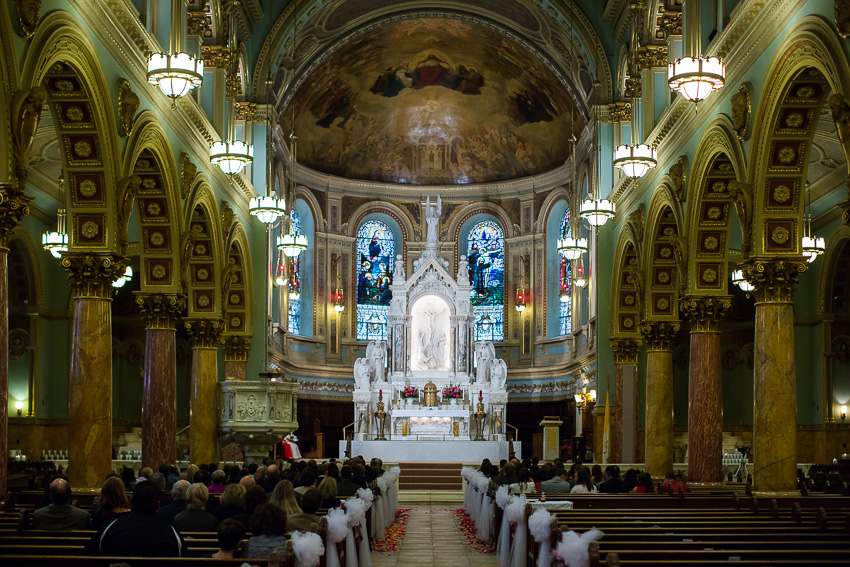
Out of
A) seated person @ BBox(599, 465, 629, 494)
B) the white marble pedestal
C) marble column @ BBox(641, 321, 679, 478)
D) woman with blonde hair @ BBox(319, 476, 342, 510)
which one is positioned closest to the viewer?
woman with blonde hair @ BBox(319, 476, 342, 510)

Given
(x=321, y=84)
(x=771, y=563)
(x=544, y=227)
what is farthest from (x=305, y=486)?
(x=544, y=227)

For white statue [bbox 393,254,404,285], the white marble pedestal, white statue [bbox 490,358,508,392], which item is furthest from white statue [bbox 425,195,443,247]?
the white marble pedestal

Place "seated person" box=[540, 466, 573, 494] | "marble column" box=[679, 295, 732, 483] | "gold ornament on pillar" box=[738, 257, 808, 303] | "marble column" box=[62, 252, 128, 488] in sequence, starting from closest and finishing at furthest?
"seated person" box=[540, 466, 573, 494], "marble column" box=[62, 252, 128, 488], "gold ornament on pillar" box=[738, 257, 808, 303], "marble column" box=[679, 295, 732, 483]

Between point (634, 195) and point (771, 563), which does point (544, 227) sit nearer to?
point (634, 195)

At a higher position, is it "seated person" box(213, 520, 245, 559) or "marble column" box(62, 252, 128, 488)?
"marble column" box(62, 252, 128, 488)

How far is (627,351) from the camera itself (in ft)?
103

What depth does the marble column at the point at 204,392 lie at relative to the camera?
26344 millimetres

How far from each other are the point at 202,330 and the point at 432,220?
Result: 16.2 metres

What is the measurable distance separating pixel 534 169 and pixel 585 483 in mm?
28417

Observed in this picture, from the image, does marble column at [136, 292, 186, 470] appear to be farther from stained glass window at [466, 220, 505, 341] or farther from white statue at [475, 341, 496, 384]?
stained glass window at [466, 220, 505, 341]

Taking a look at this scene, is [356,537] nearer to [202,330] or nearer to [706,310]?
[706,310]

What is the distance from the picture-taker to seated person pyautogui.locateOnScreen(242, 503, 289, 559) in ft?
27.2

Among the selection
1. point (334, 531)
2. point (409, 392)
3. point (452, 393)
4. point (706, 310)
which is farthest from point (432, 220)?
point (334, 531)

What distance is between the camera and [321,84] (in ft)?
128
